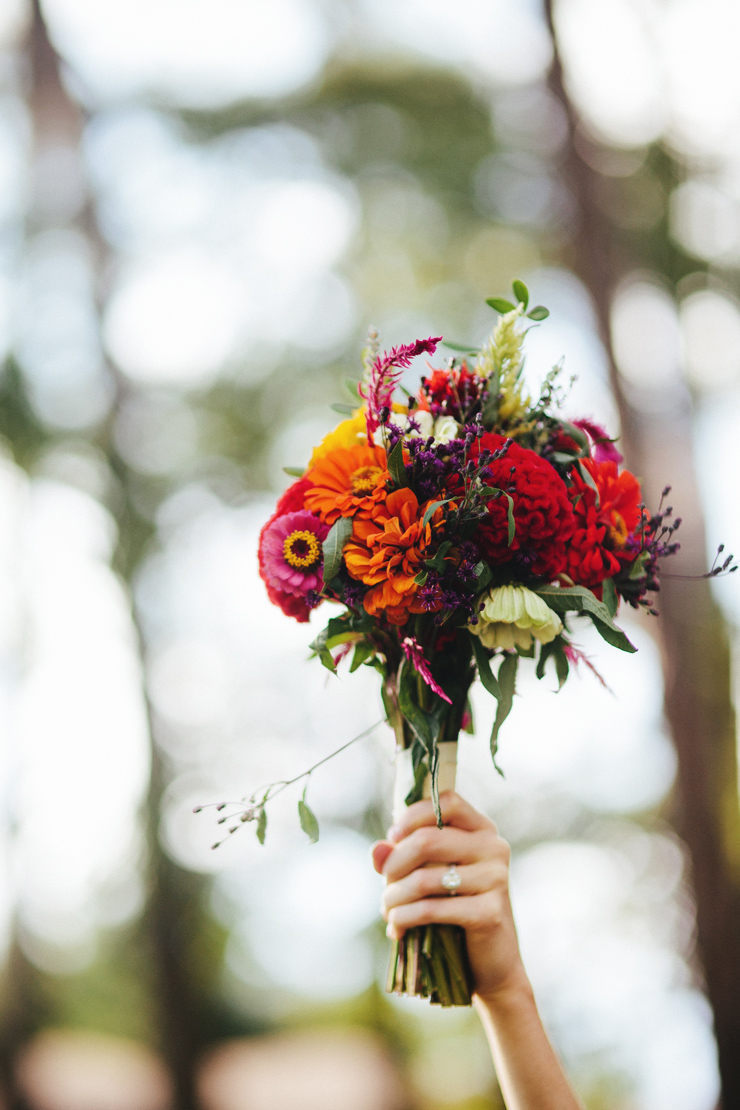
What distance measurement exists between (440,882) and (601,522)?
0.58 metres

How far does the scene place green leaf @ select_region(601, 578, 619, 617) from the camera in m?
1.07

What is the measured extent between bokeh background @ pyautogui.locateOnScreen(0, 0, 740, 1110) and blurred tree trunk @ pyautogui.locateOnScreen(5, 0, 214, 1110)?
2 centimetres

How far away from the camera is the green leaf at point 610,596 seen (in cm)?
107

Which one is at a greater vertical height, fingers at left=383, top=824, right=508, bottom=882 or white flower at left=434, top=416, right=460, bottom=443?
white flower at left=434, top=416, right=460, bottom=443

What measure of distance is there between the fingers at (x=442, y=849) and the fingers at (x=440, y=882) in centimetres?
1

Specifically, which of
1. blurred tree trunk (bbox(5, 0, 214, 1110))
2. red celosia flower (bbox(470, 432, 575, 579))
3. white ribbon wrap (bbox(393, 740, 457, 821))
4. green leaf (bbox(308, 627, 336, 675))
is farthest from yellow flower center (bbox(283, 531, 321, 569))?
blurred tree trunk (bbox(5, 0, 214, 1110))

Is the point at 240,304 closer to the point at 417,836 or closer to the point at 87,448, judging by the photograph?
the point at 87,448

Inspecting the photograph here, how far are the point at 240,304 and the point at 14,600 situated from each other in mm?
2436

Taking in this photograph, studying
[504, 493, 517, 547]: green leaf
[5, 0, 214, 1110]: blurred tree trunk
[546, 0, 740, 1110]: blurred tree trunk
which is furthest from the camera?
[5, 0, 214, 1110]: blurred tree trunk

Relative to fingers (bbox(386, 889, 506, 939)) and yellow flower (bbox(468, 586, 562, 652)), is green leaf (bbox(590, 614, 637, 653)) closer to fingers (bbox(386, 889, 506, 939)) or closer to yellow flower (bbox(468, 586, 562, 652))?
yellow flower (bbox(468, 586, 562, 652))

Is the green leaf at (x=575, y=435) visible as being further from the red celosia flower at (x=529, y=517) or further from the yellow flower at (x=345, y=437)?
the yellow flower at (x=345, y=437)

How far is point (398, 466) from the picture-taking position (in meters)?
1.04

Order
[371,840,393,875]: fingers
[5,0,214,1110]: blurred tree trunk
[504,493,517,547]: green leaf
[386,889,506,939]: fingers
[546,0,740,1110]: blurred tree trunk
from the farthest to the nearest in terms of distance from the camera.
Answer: [5,0,214,1110]: blurred tree trunk < [546,0,740,1110]: blurred tree trunk < [371,840,393,875]: fingers < [386,889,506,939]: fingers < [504,493,517,547]: green leaf

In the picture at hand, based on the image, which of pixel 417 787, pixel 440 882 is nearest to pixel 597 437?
pixel 417 787
